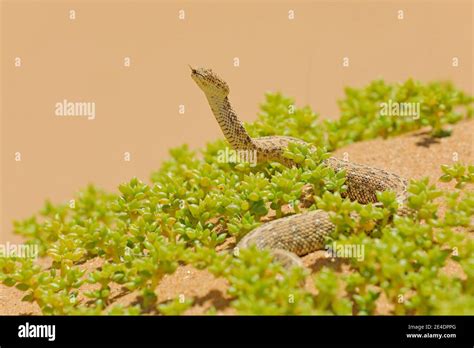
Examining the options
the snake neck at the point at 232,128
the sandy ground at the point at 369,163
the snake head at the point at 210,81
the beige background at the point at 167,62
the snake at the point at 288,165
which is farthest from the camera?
the beige background at the point at 167,62

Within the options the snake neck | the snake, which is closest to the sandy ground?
the snake

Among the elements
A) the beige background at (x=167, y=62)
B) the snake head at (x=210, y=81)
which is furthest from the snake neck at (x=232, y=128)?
the beige background at (x=167, y=62)

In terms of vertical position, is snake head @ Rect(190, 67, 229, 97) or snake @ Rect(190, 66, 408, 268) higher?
snake head @ Rect(190, 67, 229, 97)

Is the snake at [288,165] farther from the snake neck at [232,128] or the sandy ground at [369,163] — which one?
the sandy ground at [369,163]

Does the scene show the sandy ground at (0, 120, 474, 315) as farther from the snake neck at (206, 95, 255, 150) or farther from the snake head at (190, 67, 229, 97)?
the snake head at (190, 67, 229, 97)

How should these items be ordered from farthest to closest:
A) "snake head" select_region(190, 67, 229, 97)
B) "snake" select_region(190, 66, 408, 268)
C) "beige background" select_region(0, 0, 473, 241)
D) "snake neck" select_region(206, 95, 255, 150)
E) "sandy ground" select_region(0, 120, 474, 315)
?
"beige background" select_region(0, 0, 473, 241) < "snake head" select_region(190, 67, 229, 97) < "snake neck" select_region(206, 95, 255, 150) < "snake" select_region(190, 66, 408, 268) < "sandy ground" select_region(0, 120, 474, 315)

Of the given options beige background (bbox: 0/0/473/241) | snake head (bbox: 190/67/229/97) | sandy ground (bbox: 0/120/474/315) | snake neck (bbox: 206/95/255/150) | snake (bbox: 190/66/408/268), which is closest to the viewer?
sandy ground (bbox: 0/120/474/315)

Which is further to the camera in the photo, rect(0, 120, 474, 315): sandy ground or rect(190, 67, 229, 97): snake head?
rect(190, 67, 229, 97): snake head

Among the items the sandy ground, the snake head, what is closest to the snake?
the snake head
